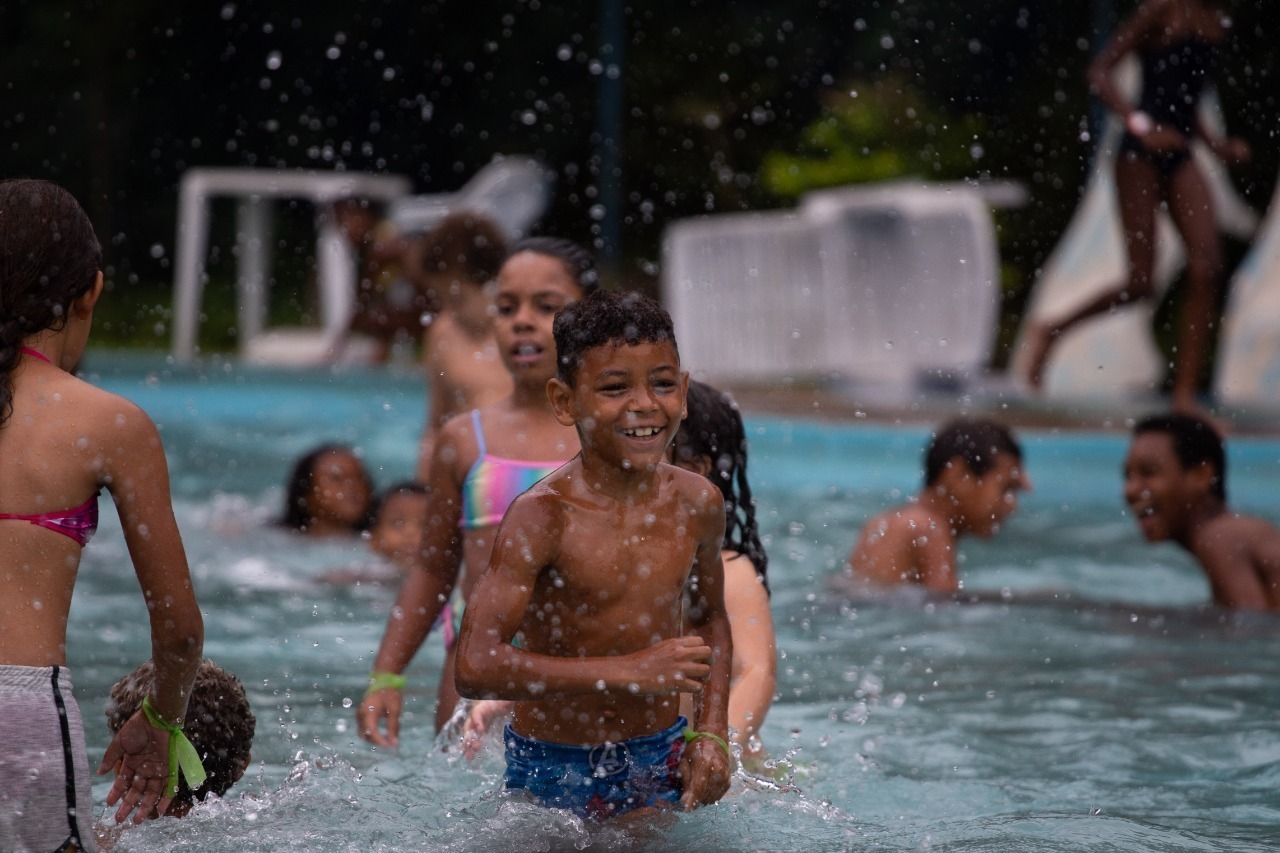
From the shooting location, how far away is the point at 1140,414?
30.1ft

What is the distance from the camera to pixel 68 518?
2572 mm

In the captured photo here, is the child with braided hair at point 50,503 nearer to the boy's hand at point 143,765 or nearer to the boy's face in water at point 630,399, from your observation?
the boy's hand at point 143,765

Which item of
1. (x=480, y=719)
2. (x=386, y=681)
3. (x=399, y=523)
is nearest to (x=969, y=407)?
(x=399, y=523)

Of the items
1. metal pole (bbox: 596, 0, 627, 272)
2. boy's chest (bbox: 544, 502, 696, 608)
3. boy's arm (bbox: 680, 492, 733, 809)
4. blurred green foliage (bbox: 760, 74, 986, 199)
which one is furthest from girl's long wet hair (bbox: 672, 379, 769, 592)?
blurred green foliage (bbox: 760, 74, 986, 199)

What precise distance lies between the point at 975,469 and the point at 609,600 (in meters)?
3.24

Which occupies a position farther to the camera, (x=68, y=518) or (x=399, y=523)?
(x=399, y=523)

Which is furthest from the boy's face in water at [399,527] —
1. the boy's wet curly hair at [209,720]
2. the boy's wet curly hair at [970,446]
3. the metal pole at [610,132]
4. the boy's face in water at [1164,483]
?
the metal pole at [610,132]

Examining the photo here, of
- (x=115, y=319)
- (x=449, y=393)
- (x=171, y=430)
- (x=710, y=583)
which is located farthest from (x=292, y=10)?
(x=710, y=583)

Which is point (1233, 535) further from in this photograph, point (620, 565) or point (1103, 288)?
point (1103, 288)

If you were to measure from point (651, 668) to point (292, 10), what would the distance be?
1771cm

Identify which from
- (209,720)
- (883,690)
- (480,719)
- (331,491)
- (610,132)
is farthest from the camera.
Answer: (610,132)

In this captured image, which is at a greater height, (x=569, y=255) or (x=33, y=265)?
(x=569, y=255)

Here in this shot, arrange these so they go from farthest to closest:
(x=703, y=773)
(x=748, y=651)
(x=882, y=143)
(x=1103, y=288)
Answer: (x=882, y=143), (x=1103, y=288), (x=748, y=651), (x=703, y=773)

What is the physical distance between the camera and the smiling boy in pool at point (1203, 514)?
553 centimetres
